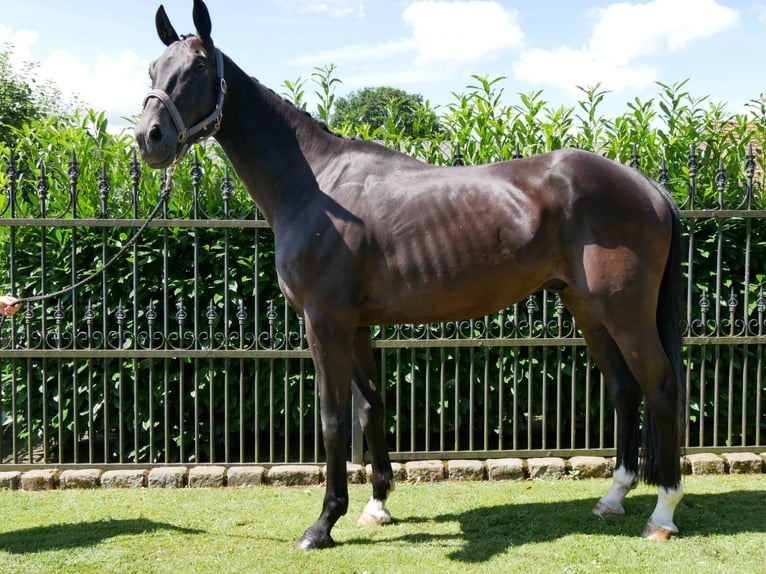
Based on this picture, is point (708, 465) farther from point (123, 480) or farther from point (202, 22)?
point (202, 22)

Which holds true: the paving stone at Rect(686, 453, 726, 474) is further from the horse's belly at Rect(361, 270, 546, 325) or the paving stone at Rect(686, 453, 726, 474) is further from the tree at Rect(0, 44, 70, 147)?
the tree at Rect(0, 44, 70, 147)

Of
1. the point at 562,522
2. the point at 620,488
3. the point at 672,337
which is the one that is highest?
the point at 672,337

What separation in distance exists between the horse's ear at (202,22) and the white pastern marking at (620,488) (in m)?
3.55

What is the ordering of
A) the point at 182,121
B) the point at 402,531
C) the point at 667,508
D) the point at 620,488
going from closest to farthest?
1. the point at 182,121
2. the point at 667,508
3. the point at 402,531
4. the point at 620,488

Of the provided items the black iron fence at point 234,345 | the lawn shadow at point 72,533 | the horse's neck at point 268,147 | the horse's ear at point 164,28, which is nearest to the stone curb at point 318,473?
the black iron fence at point 234,345

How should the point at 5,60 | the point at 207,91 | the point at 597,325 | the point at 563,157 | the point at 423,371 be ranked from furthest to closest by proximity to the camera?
the point at 5,60 → the point at 423,371 → the point at 597,325 → the point at 563,157 → the point at 207,91

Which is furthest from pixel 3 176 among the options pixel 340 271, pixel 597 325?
pixel 597 325

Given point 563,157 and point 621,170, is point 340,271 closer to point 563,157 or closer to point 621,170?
point 563,157

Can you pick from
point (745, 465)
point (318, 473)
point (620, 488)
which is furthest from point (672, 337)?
point (318, 473)

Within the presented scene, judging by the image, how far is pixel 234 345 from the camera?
18.6 ft

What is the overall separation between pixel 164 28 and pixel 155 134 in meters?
0.71

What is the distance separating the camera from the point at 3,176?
593 centimetres

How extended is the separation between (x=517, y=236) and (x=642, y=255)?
2.26 ft

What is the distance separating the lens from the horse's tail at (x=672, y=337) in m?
4.11
